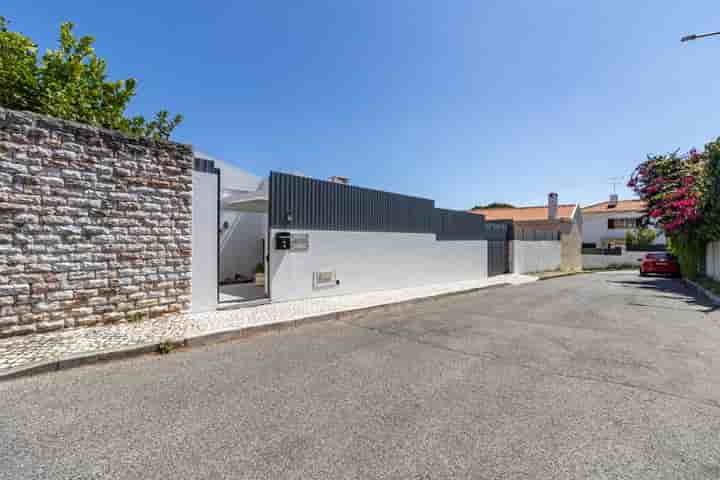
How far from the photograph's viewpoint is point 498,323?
7.20 meters

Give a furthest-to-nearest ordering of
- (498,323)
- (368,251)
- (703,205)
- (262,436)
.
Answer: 1. (703,205)
2. (368,251)
3. (498,323)
4. (262,436)

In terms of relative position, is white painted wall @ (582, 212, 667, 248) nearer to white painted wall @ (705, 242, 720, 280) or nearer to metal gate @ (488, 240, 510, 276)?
white painted wall @ (705, 242, 720, 280)

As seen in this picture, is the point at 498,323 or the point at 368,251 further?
the point at 368,251

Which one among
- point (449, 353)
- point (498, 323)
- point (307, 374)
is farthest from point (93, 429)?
point (498, 323)

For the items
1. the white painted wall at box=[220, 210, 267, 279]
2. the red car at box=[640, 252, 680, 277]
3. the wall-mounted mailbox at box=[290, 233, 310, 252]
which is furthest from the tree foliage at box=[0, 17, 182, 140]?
the red car at box=[640, 252, 680, 277]

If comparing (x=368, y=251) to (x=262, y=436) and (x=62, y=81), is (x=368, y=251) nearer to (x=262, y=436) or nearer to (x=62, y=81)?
(x=262, y=436)

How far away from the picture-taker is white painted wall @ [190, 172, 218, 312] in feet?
23.6

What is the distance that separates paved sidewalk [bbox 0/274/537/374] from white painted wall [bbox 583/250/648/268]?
1116 inches

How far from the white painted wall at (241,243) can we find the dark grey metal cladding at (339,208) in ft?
10.9

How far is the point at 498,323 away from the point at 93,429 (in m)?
6.81

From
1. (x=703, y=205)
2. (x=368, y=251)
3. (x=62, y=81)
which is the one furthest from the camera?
(x=703, y=205)

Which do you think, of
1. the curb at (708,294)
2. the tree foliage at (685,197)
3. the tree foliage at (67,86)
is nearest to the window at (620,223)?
the tree foliage at (685,197)

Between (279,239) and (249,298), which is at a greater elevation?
(279,239)

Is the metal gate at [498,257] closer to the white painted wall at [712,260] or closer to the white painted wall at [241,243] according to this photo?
the white painted wall at [712,260]
